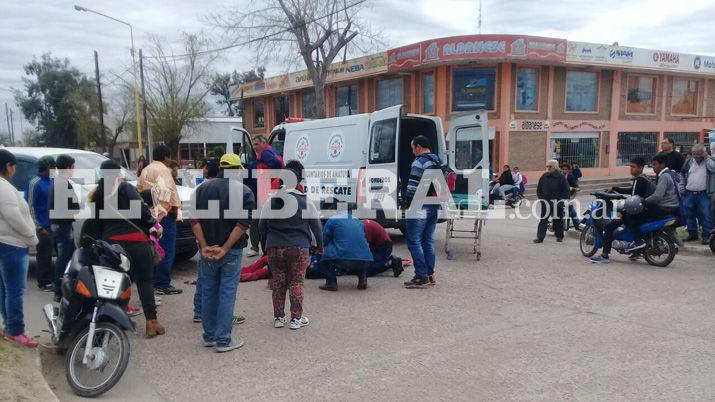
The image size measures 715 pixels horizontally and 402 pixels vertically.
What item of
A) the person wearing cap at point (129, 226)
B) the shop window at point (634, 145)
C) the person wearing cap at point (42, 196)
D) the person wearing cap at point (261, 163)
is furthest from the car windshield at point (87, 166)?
the shop window at point (634, 145)

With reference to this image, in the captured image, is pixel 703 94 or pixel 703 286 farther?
pixel 703 94

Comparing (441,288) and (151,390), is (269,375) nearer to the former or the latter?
(151,390)

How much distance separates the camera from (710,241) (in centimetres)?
846

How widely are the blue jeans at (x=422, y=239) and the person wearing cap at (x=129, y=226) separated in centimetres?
314

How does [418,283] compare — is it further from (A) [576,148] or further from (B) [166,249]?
(A) [576,148]

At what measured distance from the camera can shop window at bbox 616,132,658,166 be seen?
26844mm

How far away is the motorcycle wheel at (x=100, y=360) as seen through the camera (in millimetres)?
3814

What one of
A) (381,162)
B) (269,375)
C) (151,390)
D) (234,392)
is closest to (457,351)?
(269,375)

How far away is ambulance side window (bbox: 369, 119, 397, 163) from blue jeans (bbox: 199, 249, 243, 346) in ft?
16.5

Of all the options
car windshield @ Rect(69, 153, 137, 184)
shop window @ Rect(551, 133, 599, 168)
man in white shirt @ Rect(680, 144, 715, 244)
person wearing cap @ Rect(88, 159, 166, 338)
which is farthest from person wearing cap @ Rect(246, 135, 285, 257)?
shop window @ Rect(551, 133, 599, 168)

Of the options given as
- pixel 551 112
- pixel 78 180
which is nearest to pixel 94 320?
pixel 78 180

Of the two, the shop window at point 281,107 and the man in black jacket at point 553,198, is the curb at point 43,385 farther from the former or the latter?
the shop window at point 281,107

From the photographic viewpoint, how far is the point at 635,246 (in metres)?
8.05

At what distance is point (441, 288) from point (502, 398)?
10.1ft
